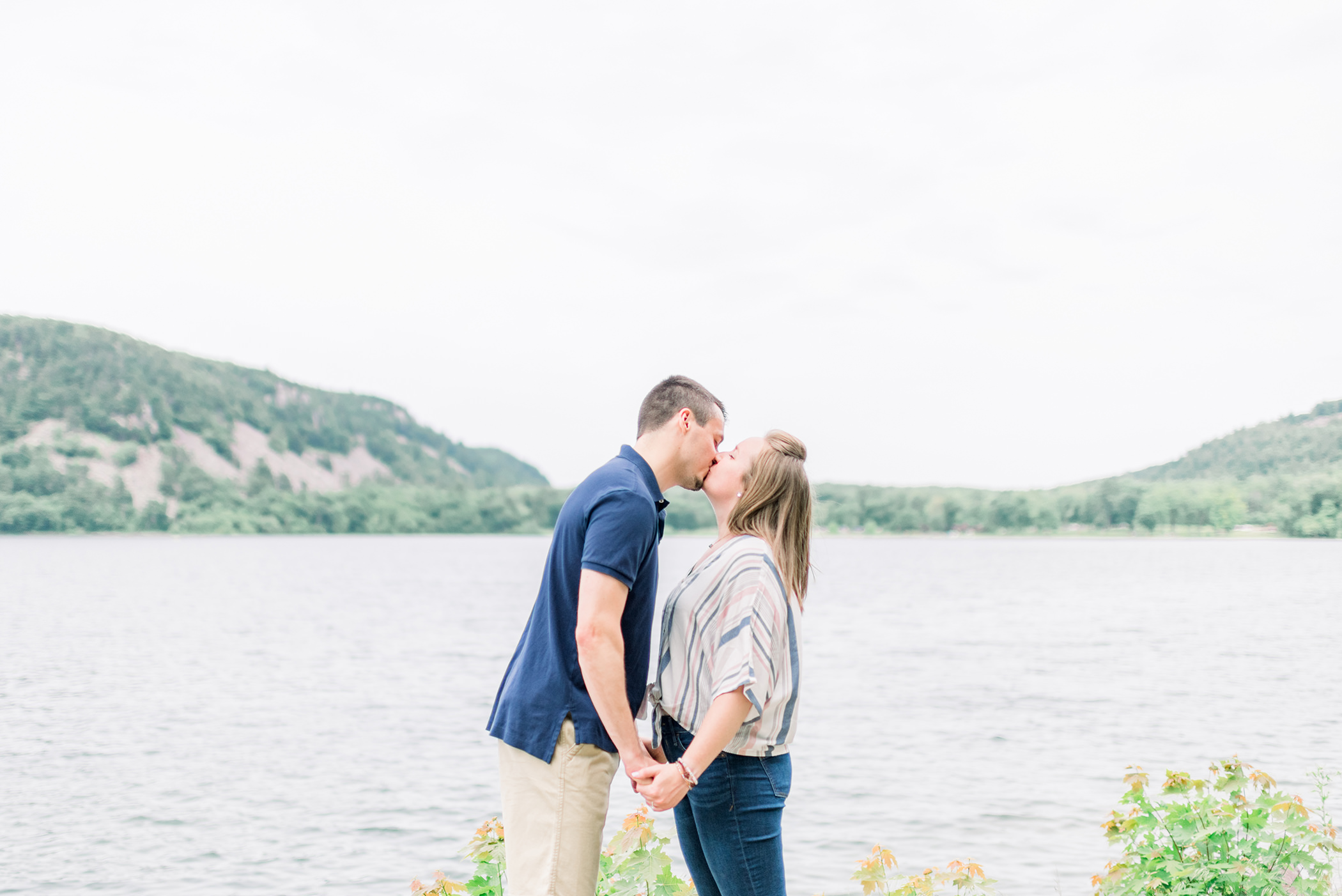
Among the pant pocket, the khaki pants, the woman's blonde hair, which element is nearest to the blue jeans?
the pant pocket

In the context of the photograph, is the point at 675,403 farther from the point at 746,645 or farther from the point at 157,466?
the point at 157,466

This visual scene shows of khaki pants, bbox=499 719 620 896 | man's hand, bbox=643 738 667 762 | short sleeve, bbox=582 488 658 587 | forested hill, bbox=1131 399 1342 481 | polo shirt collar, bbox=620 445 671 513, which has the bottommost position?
khaki pants, bbox=499 719 620 896

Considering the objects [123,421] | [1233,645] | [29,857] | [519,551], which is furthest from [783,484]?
[123,421]

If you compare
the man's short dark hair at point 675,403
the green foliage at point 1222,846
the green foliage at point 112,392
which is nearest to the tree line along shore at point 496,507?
the green foliage at point 112,392

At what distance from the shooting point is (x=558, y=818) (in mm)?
3490

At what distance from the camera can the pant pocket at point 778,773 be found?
135 inches

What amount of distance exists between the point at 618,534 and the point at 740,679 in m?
0.59

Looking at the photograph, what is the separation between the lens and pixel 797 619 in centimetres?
363

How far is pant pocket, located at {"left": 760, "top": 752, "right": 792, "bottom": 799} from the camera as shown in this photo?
3.44m

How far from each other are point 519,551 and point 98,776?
123420mm

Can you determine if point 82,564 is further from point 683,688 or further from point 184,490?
point 683,688

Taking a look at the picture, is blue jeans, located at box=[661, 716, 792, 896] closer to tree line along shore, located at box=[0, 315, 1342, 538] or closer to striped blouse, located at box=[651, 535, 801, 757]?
striped blouse, located at box=[651, 535, 801, 757]

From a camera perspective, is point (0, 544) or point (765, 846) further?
point (0, 544)

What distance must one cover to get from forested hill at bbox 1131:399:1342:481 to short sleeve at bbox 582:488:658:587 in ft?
250
